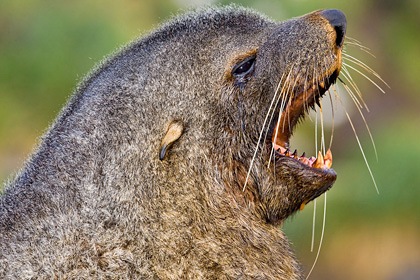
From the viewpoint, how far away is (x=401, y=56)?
1741 cm

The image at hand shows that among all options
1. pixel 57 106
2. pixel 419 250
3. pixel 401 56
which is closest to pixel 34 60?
pixel 57 106

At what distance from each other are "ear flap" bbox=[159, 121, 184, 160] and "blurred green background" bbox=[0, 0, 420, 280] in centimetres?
125

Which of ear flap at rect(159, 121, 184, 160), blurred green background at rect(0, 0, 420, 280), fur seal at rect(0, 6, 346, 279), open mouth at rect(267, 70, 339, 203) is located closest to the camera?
fur seal at rect(0, 6, 346, 279)

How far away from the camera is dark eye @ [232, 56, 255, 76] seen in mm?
3453

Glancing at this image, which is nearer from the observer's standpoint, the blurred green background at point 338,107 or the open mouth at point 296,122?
the open mouth at point 296,122

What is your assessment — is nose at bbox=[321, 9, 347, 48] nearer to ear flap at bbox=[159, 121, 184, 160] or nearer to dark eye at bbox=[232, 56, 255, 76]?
dark eye at bbox=[232, 56, 255, 76]

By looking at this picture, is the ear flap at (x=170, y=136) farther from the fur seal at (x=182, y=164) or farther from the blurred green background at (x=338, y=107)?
the blurred green background at (x=338, y=107)

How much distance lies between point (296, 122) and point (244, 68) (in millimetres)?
502

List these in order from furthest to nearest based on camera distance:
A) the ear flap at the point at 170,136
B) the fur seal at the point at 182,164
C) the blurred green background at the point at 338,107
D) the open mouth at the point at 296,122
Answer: the blurred green background at the point at 338,107 < the open mouth at the point at 296,122 < the ear flap at the point at 170,136 < the fur seal at the point at 182,164

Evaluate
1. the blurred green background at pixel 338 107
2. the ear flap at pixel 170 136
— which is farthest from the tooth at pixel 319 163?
the blurred green background at pixel 338 107

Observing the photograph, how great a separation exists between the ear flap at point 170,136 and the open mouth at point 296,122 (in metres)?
0.51

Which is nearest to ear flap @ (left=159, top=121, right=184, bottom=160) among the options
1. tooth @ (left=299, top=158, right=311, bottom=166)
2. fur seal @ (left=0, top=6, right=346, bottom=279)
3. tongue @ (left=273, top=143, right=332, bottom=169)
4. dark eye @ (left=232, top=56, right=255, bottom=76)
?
fur seal @ (left=0, top=6, right=346, bottom=279)

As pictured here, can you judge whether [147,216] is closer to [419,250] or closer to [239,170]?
[239,170]

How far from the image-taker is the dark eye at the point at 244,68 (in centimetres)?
345
